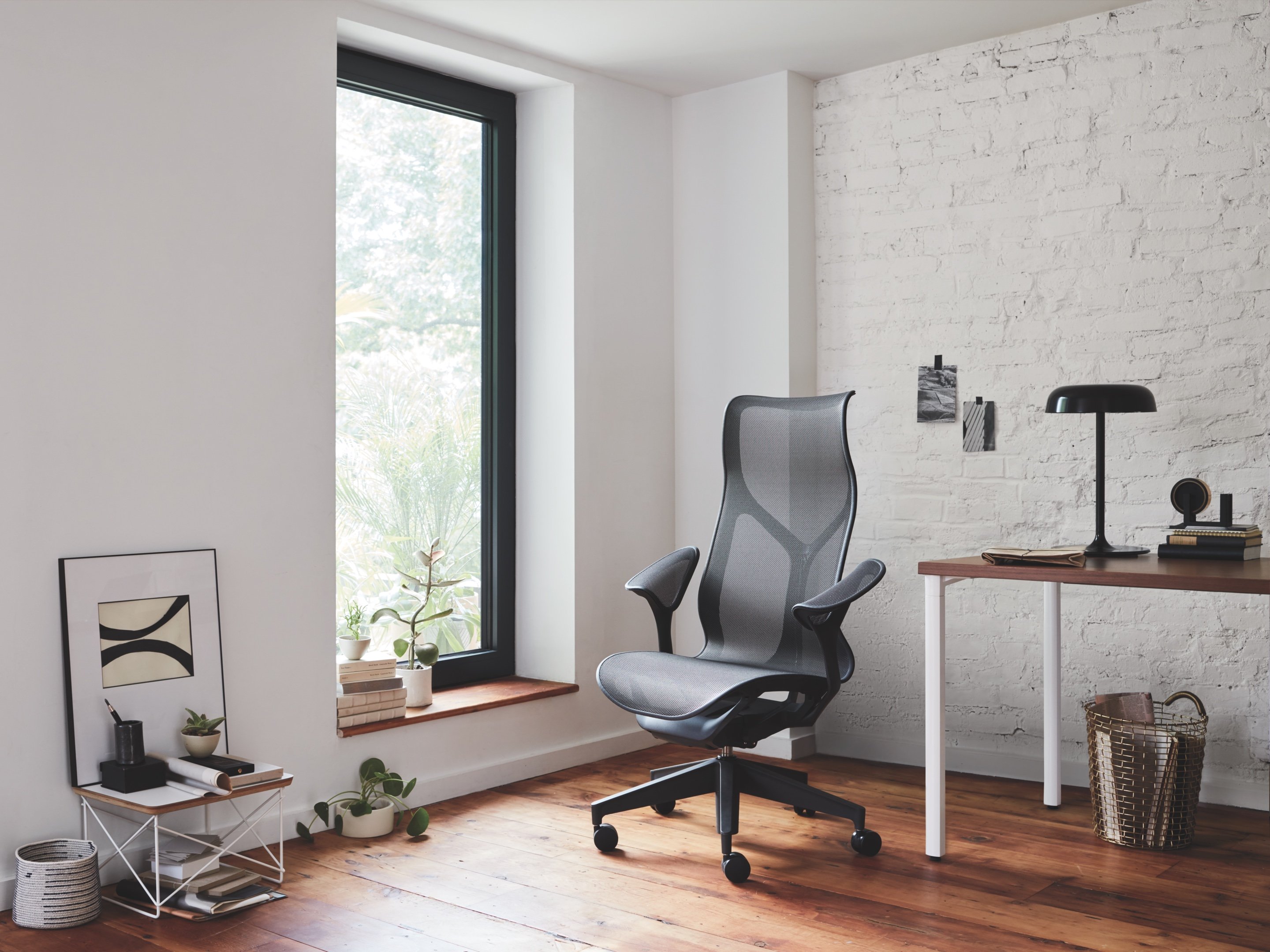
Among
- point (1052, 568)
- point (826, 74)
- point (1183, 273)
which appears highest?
point (826, 74)

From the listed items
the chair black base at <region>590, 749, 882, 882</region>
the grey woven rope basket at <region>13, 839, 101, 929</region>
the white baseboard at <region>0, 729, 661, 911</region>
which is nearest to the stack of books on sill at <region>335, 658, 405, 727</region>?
the white baseboard at <region>0, 729, 661, 911</region>

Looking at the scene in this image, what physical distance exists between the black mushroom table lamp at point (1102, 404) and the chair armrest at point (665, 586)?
1119mm

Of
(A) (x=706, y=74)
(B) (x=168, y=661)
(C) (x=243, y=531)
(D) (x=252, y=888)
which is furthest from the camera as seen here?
(A) (x=706, y=74)

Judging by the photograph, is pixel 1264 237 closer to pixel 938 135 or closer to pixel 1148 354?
pixel 1148 354

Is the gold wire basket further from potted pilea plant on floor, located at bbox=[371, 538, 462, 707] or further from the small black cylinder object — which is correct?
the small black cylinder object

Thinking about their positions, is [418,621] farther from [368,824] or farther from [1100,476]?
[1100,476]

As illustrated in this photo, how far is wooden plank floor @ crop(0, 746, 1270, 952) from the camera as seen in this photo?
7.84 feet

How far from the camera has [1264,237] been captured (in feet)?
10.8

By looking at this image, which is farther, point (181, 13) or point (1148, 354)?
point (1148, 354)

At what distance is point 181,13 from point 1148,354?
290 centimetres

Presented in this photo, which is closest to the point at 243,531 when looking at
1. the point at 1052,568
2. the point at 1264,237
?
the point at 1052,568

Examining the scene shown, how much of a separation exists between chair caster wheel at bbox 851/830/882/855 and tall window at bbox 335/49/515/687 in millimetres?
1444

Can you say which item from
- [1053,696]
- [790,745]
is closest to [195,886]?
[790,745]

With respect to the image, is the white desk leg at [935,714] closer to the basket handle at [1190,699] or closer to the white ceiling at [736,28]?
the basket handle at [1190,699]
